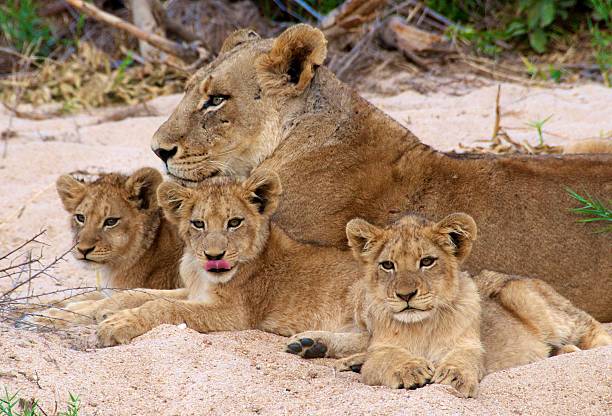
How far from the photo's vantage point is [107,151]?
8.73 meters

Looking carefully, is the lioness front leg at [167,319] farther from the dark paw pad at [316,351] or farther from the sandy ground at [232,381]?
the dark paw pad at [316,351]

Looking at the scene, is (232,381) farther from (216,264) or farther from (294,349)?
(216,264)

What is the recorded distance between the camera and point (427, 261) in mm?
4508

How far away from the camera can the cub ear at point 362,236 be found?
15.4 ft

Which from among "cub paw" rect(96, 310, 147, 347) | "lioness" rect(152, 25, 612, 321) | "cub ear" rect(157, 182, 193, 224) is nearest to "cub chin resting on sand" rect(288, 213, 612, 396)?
"lioness" rect(152, 25, 612, 321)

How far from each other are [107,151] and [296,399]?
502cm

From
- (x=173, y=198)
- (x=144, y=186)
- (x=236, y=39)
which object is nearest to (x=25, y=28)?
(x=236, y=39)

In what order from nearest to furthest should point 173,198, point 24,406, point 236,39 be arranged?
point 24,406 < point 173,198 < point 236,39

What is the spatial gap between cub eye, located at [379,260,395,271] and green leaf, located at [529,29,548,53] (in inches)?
260

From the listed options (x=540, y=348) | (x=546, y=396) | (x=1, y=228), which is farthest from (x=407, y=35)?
(x=546, y=396)

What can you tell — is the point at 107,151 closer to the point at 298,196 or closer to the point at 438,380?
the point at 298,196

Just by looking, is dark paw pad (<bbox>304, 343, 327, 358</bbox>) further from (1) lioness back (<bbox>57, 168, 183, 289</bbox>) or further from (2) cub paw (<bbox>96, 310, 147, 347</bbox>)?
(1) lioness back (<bbox>57, 168, 183, 289</bbox>)

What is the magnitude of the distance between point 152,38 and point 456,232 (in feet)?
20.7

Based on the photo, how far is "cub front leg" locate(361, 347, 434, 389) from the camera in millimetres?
4242
